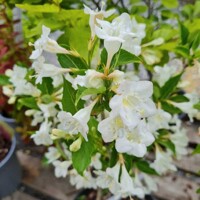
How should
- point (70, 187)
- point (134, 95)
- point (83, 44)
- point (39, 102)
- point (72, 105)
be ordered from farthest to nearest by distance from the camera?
point (70, 187) < point (39, 102) < point (83, 44) < point (72, 105) < point (134, 95)

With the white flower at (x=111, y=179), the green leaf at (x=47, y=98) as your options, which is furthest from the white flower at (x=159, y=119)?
the green leaf at (x=47, y=98)

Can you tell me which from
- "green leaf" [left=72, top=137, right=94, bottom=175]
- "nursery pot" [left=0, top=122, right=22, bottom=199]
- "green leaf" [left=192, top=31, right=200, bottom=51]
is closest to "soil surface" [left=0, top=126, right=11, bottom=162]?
"nursery pot" [left=0, top=122, right=22, bottom=199]

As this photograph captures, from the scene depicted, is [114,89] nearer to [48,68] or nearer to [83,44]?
[48,68]

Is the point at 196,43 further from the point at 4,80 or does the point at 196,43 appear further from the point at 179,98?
the point at 4,80

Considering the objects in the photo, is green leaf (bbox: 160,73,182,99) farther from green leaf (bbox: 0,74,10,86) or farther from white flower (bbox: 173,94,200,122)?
green leaf (bbox: 0,74,10,86)

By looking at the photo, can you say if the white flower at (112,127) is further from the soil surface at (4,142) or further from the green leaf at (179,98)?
the soil surface at (4,142)

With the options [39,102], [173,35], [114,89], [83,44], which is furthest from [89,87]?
[173,35]

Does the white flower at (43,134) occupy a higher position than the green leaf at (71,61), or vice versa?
the green leaf at (71,61)
